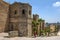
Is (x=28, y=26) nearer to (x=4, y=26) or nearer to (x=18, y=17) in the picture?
Result: (x=18, y=17)

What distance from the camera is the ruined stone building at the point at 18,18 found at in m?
34.7

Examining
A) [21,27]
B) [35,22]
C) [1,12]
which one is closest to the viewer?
[1,12]

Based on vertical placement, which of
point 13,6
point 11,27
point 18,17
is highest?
point 13,6

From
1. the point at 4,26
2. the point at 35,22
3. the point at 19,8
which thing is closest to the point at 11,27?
the point at 4,26

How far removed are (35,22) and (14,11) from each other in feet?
38.4

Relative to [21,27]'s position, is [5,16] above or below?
above

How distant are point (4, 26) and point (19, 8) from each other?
5.12 meters

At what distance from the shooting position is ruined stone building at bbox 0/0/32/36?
34719 mm

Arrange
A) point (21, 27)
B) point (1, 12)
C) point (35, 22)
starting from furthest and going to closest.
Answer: point (35, 22), point (21, 27), point (1, 12)

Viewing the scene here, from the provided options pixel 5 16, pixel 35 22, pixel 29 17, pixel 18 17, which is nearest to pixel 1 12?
pixel 5 16

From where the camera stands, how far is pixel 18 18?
35.2m

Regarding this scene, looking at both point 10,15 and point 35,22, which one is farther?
point 35,22

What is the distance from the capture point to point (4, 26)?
3375cm

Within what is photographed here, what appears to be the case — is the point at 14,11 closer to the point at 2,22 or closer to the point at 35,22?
the point at 2,22
